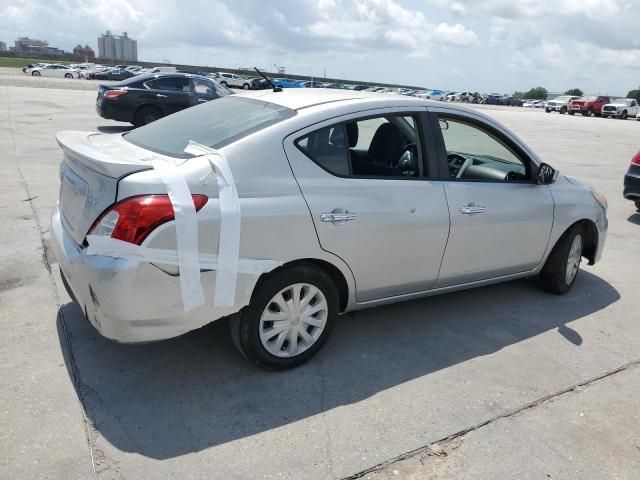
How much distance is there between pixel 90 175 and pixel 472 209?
8.25 ft

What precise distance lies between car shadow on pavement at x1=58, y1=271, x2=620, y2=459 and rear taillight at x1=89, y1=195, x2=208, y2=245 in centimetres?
93

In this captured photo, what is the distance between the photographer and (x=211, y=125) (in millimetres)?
3516

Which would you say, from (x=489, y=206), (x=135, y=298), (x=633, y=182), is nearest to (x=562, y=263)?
(x=489, y=206)

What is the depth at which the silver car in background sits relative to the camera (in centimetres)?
282

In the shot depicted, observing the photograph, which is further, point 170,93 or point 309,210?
point 170,93

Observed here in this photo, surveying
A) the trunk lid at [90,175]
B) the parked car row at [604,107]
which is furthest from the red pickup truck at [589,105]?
the trunk lid at [90,175]

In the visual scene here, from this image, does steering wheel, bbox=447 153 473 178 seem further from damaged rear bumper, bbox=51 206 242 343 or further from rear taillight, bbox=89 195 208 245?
rear taillight, bbox=89 195 208 245

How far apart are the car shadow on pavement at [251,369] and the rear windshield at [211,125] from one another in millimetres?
1294

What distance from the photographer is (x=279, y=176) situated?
3105mm

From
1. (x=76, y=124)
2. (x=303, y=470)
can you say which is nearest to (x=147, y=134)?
(x=303, y=470)

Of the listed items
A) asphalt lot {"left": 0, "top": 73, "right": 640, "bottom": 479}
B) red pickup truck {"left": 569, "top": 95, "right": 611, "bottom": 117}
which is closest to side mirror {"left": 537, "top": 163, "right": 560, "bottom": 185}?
asphalt lot {"left": 0, "top": 73, "right": 640, "bottom": 479}

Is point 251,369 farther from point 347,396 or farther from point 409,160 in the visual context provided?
point 409,160

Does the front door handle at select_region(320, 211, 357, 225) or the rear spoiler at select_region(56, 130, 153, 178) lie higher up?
the rear spoiler at select_region(56, 130, 153, 178)

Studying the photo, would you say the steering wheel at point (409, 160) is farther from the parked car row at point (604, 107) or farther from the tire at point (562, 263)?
the parked car row at point (604, 107)
